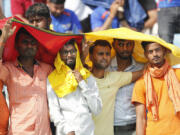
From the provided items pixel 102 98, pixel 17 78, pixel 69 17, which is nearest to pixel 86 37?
pixel 102 98

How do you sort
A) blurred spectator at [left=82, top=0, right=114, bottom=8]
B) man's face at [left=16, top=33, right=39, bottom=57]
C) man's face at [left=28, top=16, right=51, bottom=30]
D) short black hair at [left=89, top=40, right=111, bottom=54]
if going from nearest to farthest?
man's face at [left=16, top=33, right=39, bottom=57]
short black hair at [left=89, top=40, right=111, bottom=54]
man's face at [left=28, top=16, right=51, bottom=30]
blurred spectator at [left=82, top=0, right=114, bottom=8]

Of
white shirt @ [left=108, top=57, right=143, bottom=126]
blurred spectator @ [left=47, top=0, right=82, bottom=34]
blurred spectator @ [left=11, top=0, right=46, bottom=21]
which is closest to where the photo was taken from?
white shirt @ [left=108, top=57, right=143, bottom=126]

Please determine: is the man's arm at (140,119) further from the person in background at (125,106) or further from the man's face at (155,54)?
the man's face at (155,54)

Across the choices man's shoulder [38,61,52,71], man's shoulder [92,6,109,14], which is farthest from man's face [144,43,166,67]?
man's shoulder [92,6,109,14]

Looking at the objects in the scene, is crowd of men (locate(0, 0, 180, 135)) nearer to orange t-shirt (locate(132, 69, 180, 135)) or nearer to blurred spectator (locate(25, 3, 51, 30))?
orange t-shirt (locate(132, 69, 180, 135))

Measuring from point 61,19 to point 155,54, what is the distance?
7.27 ft

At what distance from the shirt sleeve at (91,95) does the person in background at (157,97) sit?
1.61ft

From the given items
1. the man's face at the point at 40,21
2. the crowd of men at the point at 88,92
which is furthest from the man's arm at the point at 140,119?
the man's face at the point at 40,21

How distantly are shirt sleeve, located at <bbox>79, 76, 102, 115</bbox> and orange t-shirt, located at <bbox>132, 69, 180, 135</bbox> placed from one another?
1.61 feet

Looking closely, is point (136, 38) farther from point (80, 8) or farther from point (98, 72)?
point (80, 8)

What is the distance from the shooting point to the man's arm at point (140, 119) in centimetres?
409

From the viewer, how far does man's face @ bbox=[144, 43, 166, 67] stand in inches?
164

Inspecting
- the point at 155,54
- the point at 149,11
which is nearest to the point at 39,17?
the point at 155,54

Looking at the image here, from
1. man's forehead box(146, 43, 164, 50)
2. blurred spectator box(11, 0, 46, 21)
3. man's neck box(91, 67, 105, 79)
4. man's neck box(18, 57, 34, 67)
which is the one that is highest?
blurred spectator box(11, 0, 46, 21)
